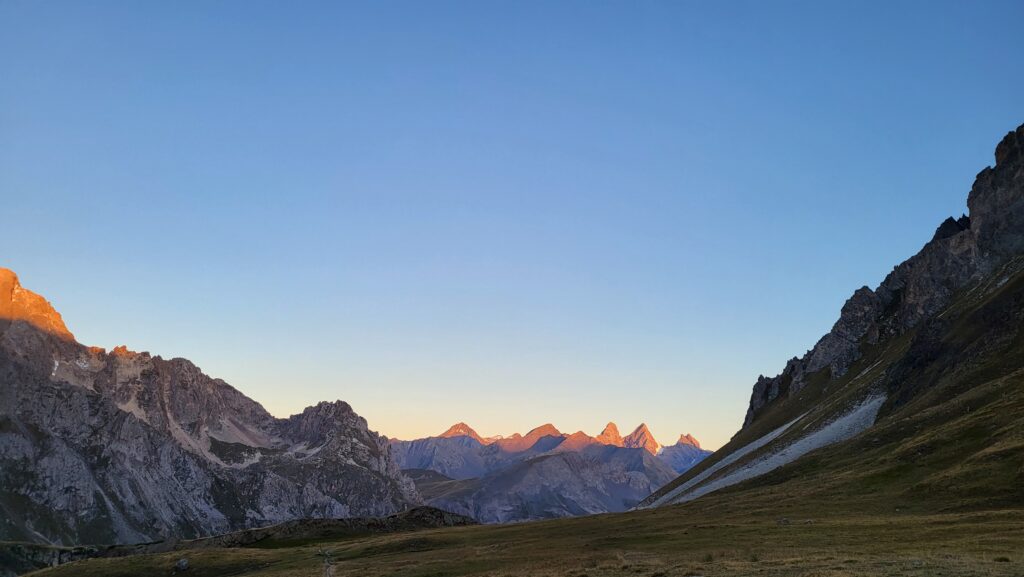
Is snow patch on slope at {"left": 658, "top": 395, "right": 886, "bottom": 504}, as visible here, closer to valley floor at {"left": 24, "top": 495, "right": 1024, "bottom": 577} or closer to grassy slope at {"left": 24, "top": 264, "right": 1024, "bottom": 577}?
grassy slope at {"left": 24, "top": 264, "right": 1024, "bottom": 577}

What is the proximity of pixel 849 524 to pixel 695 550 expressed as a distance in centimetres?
1484

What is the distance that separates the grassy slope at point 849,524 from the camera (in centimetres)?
4416

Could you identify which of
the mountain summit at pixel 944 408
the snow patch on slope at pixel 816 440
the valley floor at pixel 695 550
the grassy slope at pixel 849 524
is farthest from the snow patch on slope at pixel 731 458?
the valley floor at pixel 695 550

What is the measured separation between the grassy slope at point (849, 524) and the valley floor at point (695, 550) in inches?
8.1

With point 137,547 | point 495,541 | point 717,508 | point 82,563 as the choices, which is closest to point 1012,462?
point 717,508

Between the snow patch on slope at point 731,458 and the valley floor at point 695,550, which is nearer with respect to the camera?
the valley floor at point 695,550

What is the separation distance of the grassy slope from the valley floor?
0.68 ft

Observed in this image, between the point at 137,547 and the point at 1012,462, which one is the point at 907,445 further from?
the point at 137,547

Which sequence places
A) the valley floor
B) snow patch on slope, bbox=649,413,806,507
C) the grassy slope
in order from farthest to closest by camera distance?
1. snow patch on slope, bbox=649,413,806,507
2. the grassy slope
3. the valley floor

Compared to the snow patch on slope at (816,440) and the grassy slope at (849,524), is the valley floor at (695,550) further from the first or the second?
the snow patch on slope at (816,440)

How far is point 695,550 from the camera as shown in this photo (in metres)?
54.8


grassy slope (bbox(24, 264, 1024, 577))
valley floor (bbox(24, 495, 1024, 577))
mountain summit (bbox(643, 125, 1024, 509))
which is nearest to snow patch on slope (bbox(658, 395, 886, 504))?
mountain summit (bbox(643, 125, 1024, 509))

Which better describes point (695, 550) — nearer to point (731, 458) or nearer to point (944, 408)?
point (944, 408)

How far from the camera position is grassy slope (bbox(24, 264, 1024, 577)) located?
4416cm
